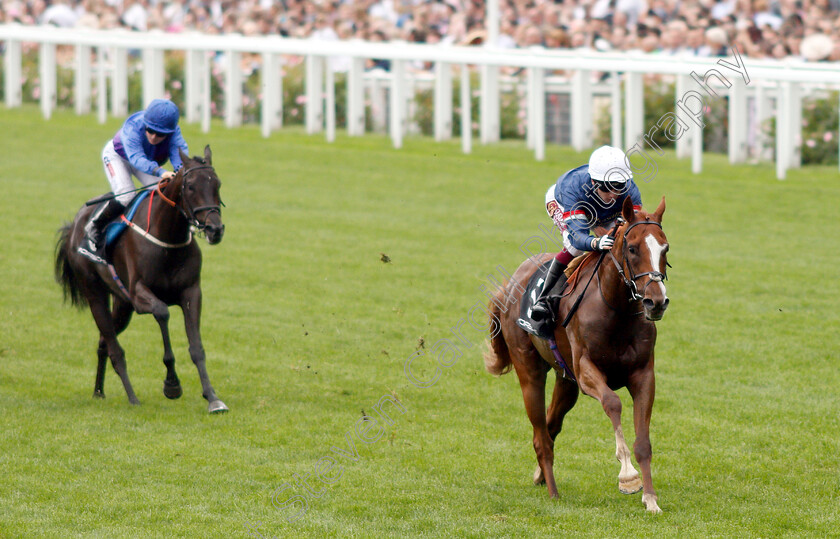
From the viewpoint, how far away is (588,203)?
224 inches

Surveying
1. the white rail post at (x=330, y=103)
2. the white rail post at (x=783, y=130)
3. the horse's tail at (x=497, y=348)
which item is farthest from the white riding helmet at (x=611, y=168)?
the white rail post at (x=330, y=103)

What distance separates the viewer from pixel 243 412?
24.1ft

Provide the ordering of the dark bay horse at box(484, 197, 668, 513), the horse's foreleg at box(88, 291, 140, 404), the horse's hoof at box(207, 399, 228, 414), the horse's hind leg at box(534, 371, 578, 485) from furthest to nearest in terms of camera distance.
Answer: the horse's foreleg at box(88, 291, 140, 404) → the horse's hoof at box(207, 399, 228, 414) → the horse's hind leg at box(534, 371, 578, 485) → the dark bay horse at box(484, 197, 668, 513)

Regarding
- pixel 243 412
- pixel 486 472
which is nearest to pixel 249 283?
pixel 243 412

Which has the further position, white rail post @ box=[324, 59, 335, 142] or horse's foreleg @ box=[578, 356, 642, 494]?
white rail post @ box=[324, 59, 335, 142]

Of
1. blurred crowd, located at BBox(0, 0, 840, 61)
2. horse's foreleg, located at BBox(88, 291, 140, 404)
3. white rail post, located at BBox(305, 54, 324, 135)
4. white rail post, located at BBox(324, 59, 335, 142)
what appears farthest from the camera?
white rail post, located at BBox(305, 54, 324, 135)

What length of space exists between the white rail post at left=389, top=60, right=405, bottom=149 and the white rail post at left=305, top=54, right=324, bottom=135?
115cm

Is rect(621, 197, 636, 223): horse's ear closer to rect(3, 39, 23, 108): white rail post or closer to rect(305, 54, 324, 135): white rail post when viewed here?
rect(305, 54, 324, 135): white rail post

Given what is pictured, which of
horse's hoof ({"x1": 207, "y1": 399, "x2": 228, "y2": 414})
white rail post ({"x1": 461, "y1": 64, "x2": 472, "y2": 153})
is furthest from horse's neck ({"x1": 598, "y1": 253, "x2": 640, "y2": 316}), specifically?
white rail post ({"x1": 461, "y1": 64, "x2": 472, "y2": 153})

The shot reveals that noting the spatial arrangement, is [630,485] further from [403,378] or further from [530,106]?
[530,106]

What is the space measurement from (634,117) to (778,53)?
1.98m

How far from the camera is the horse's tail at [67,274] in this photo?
8305 millimetres

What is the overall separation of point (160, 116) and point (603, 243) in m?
3.41

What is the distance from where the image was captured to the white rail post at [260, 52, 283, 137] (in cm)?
1639
